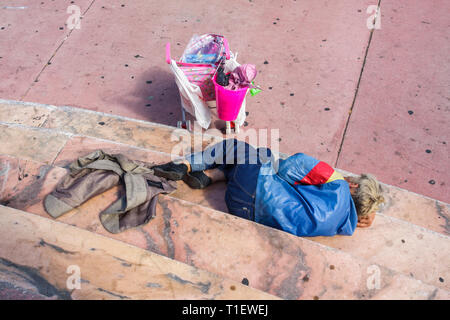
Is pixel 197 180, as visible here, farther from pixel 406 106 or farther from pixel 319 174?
pixel 406 106

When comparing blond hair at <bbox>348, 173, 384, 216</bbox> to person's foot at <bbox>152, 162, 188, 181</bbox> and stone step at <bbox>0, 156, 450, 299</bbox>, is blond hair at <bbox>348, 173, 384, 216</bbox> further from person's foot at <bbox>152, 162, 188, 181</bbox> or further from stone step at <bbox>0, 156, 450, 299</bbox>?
person's foot at <bbox>152, 162, 188, 181</bbox>

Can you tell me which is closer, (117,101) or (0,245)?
(0,245)

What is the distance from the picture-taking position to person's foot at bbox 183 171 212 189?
316 centimetres

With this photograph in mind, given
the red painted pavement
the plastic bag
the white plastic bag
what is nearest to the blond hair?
the red painted pavement

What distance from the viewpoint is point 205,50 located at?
146 inches

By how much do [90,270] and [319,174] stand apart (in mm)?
1803

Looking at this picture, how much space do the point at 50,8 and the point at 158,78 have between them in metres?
2.45

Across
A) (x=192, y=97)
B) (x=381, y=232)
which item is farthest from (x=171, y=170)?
(x=381, y=232)

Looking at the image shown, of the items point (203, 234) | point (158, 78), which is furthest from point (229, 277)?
point (158, 78)

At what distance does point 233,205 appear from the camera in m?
2.91

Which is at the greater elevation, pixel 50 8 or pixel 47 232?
pixel 50 8

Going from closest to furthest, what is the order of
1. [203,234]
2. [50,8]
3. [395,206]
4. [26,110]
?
[203,234]
[395,206]
[26,110]
[50,8]
